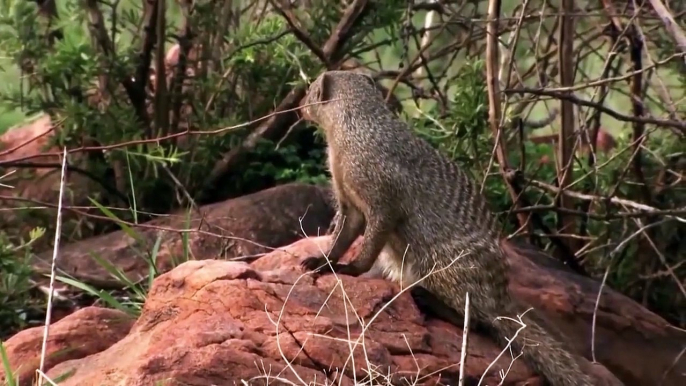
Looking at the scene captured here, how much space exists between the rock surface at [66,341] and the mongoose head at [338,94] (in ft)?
3.30

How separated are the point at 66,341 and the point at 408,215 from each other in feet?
3.75

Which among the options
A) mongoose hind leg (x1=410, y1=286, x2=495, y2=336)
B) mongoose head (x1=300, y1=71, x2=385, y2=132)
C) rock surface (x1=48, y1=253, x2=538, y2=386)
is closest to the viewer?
rock surface (x1=48, y1=253, x2=538, y2=386)

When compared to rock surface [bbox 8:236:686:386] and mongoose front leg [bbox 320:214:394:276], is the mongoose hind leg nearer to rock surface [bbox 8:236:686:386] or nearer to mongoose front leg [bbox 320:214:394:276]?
rock surface [bbox 8:236:686:386]

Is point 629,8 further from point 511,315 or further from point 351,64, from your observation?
point 511,315

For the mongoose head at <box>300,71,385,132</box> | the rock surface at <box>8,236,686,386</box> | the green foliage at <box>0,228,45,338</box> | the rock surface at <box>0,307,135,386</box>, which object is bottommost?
the green foliage at <box>0,228,45,338</box>

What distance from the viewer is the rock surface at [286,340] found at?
231 cm

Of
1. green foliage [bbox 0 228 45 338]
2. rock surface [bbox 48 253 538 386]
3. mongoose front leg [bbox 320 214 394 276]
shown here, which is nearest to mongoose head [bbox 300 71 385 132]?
mongoose front leg [bbox 320 214 394 276]

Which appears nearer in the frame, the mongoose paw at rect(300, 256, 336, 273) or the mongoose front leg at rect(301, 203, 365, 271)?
the mongoose paw at rect(300, 256, 336, 273)

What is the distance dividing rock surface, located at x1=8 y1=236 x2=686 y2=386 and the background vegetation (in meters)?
0.91

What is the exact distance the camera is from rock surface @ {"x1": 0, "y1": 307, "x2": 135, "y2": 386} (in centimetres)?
262

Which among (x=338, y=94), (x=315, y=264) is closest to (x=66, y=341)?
(x=315, y=264)

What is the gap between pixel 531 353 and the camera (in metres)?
2.76

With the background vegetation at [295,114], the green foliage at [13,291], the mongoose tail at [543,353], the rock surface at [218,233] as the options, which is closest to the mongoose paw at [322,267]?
the mongoose tail at [543,353]

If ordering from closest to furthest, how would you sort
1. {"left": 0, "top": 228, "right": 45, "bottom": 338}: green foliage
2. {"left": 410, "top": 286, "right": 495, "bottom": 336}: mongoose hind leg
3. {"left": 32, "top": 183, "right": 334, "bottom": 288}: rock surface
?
{"left": 410, "top": 286, "right": 495, "bottom": 336}: mongoose hind leg
{"left": 0, "top": 228, "right": 45, "bottom": 338}: green foliage
{"left": 32, "top": 183, "right": 334, "bottom": 288}: rock surface
